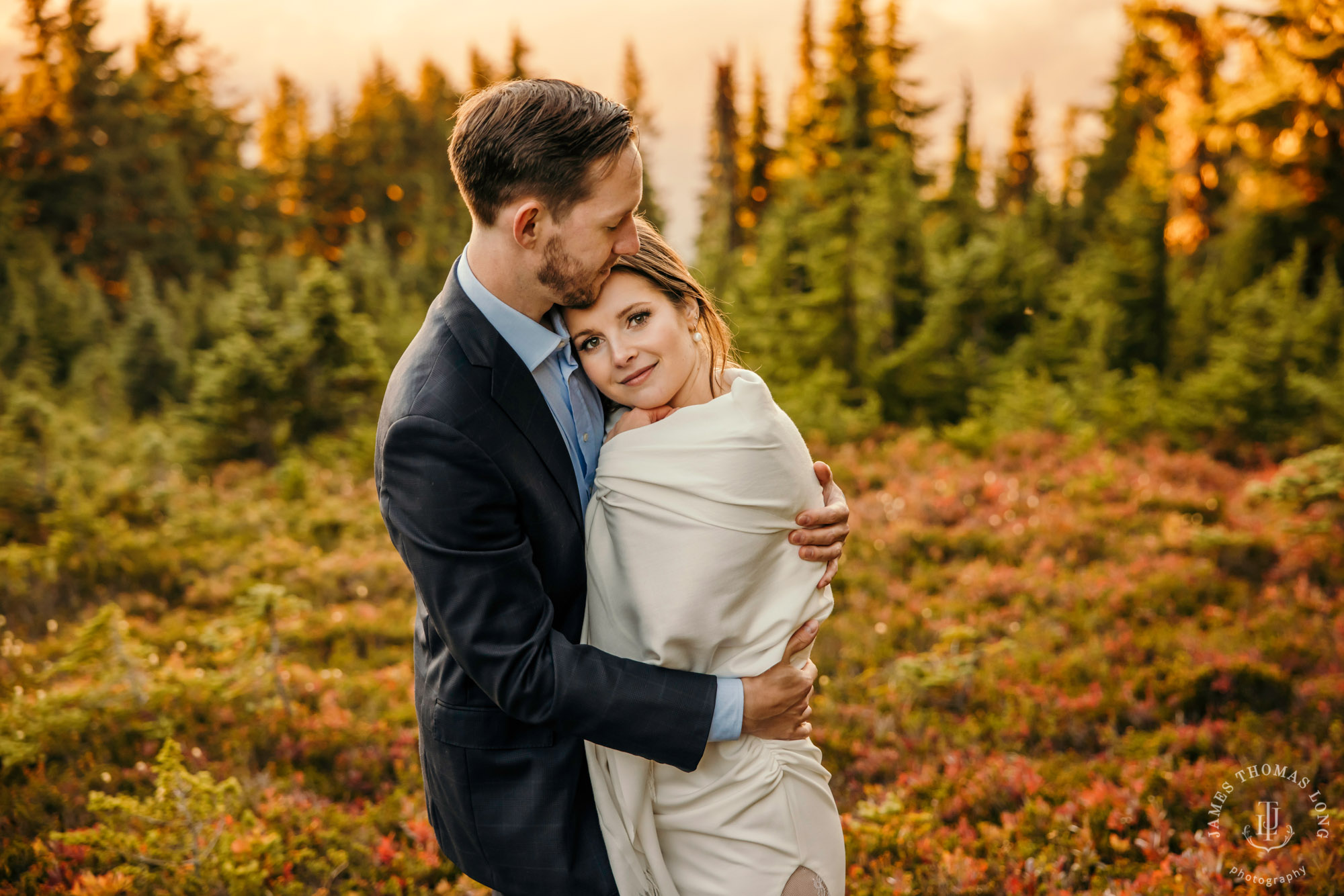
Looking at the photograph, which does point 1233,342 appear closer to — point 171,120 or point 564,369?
point 564,369

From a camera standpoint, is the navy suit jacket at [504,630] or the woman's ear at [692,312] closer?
the navy suit jacket at [504,630]

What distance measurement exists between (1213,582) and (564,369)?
A: 23.1ft

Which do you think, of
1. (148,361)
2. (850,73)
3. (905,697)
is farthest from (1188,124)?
(148,361)

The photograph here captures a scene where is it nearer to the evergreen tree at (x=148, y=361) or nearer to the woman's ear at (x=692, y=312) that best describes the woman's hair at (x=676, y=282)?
the woman's ear at (x=692, y=312)

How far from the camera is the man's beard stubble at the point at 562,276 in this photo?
2152 millimetres

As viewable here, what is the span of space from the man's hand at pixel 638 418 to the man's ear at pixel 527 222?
2.03ft

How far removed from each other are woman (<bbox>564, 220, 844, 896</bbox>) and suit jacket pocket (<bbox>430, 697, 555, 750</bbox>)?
0.63 ft

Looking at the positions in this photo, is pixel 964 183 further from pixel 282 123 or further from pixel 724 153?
pixel 282 123

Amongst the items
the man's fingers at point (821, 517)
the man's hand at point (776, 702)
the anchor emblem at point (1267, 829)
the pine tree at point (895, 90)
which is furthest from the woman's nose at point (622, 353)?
the pine tree at point (895, 90)

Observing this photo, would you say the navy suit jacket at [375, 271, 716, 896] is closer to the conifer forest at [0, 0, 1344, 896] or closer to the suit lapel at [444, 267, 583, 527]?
the suit lapel at [444, 267, 583, 527]

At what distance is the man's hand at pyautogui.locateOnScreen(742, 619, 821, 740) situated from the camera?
2.15 meters

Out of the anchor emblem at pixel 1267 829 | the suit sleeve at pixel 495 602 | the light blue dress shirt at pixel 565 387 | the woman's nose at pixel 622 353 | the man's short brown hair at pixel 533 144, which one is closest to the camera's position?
the suit sleeve at pixel 495 602

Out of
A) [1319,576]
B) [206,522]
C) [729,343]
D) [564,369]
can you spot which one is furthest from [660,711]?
[206,522]

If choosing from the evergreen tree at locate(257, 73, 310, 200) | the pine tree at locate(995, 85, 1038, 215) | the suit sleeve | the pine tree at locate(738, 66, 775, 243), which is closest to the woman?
Answer: the suit sleeve
